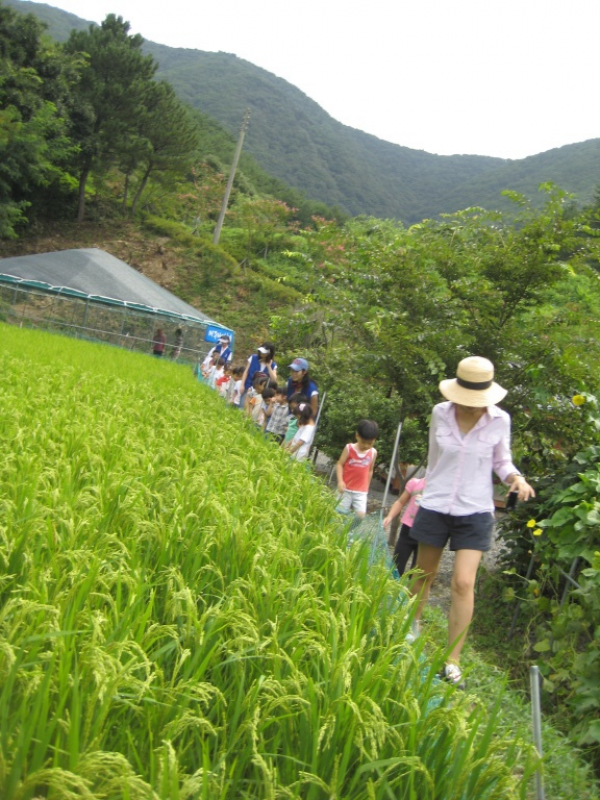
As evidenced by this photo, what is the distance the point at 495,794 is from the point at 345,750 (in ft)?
1.21

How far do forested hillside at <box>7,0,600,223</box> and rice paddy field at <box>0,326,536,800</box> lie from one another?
84703 mm

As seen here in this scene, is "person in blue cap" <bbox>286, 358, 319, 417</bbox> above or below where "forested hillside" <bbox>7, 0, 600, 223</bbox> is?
below

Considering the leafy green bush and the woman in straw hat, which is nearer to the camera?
the leafy green bush

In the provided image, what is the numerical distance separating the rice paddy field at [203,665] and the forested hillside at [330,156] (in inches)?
3335

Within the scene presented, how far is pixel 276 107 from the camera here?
13225 cm

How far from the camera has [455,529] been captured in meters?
4.19

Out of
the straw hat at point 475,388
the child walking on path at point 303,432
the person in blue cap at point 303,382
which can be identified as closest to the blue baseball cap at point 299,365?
the person in blue cap at point 303,382

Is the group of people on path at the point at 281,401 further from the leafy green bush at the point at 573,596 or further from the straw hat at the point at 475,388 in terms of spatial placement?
the straw hat at the point at 475,388

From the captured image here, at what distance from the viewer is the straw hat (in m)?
4.19

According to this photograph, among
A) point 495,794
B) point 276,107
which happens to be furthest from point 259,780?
point 276,107

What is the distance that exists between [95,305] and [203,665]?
91.6ft

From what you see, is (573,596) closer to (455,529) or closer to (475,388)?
(455,529)

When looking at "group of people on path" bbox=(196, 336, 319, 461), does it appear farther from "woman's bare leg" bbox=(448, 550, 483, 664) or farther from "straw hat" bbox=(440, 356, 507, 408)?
"woman's bare leg" bbox=(448, 550, 483, 664)

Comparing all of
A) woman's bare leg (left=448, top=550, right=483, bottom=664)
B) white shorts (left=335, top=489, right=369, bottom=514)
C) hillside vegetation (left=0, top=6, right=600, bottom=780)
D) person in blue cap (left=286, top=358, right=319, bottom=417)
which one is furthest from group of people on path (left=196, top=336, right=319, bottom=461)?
woman's bare leg (left=448, top=550, right=483, bottom=664)
